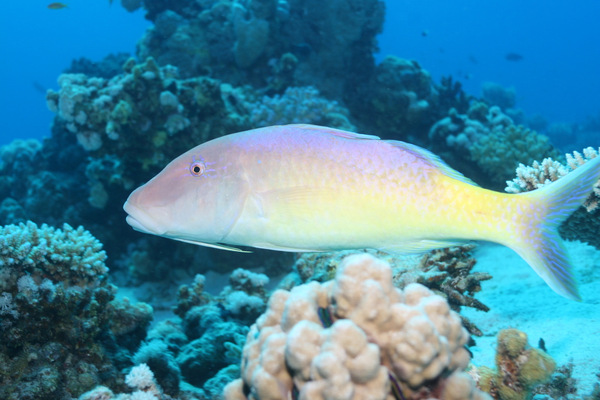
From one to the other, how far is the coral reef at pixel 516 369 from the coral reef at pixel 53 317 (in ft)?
10.1

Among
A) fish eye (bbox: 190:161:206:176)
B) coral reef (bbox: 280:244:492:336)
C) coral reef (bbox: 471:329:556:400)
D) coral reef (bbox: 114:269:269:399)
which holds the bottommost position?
coral reef (bbox: 114:269:269:399)

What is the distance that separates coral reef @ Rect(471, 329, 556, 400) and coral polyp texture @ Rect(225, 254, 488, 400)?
2.55 ft

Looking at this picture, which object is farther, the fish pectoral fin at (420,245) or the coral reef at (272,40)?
the coral reef at (272,40)

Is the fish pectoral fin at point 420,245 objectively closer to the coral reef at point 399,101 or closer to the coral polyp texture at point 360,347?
the coral polyp texture at point 360,347

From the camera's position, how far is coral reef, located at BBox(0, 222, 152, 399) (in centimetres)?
296

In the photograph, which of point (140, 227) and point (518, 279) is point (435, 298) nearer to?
point (140, 227)

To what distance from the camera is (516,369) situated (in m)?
2.42

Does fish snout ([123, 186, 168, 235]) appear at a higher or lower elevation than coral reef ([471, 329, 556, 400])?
higher

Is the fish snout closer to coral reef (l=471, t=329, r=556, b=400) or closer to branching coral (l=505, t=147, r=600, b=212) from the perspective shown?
coral reef (l=471, t=329, r=556, b=400)

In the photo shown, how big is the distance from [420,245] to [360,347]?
102 centimetres

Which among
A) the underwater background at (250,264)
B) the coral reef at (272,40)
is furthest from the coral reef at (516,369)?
the coral reef at (272,40)

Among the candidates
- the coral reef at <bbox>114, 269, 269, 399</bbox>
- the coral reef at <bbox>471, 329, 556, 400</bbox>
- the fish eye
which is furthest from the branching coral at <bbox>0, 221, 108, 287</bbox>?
the coral reef at <bbox>471, 329, 556, 400</bbox>

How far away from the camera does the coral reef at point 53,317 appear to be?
296 cm

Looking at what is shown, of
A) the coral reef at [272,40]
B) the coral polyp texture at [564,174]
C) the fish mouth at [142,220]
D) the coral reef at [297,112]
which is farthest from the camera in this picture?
the coral reef at [272,40]
